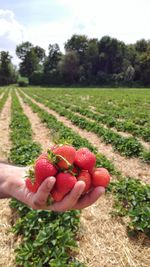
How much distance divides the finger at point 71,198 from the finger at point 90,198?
73mm

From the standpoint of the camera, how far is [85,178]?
210 cm

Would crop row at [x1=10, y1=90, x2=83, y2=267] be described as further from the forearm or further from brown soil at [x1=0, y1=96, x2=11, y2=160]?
brown soil at [x1=0, y1=96, x2=11, y2=160]

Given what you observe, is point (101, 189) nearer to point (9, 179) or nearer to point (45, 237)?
point (9, 179)

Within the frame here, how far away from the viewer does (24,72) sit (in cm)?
9381

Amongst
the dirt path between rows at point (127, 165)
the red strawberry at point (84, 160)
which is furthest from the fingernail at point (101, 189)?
the dirt path between rows at point (127, 165)

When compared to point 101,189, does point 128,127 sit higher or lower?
lower

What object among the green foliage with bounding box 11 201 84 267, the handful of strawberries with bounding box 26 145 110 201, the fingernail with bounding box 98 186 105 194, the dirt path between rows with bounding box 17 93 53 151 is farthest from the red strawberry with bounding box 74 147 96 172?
the dirt path between rows with bounding box 17 93 53 151

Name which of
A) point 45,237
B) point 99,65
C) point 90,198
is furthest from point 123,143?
point 99,65

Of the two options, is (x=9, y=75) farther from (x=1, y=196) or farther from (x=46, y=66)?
(x=1, y=196)

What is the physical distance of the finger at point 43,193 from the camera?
1.94 metres

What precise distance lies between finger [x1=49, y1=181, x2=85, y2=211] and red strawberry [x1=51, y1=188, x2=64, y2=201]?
0.03 m

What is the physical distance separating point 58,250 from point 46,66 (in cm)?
8170

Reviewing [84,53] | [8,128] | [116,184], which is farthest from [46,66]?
[116,184]

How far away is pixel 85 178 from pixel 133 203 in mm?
3100
